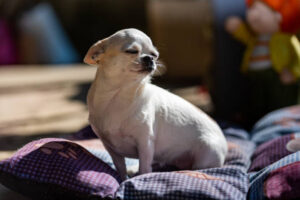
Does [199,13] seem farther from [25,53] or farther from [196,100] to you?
[25,53]

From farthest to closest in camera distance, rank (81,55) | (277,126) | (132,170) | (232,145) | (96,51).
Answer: (81,55)
(277,126)
(232,145)
(132,170)
(96,51)

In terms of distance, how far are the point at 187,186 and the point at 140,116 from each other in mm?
371

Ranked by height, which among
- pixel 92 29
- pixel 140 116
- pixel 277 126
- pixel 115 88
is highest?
pixel 115 88

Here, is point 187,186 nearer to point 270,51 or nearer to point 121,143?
point 121,143

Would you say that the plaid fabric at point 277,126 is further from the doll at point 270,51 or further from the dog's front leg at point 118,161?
the dog's front leg at point 118,161

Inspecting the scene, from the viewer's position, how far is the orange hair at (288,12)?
11.1 feet

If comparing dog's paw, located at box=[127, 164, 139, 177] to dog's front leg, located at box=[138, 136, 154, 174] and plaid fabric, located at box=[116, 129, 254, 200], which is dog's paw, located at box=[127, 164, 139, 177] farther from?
plaid fabric, located at box=[116, 129, 254, 200]

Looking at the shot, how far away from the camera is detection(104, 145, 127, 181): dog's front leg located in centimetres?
215

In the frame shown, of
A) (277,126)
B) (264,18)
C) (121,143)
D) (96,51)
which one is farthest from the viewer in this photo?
(264,18)

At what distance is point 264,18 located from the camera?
340 centimetres

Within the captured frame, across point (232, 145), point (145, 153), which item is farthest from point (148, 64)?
point (232, 145)

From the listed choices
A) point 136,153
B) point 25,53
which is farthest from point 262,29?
point 25,53

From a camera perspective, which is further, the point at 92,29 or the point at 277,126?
the point at 92,29

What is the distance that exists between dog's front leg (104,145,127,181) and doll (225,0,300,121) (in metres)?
1.67
